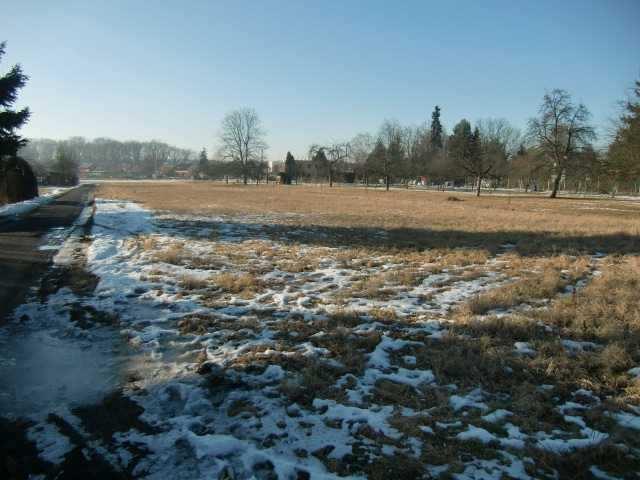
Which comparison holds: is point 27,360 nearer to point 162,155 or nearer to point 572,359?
point 572,359

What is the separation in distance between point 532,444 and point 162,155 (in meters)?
206

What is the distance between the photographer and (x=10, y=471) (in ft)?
9.52

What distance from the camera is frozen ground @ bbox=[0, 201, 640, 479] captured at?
3.06 m

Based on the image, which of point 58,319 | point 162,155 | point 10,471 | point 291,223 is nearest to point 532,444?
point 10,471

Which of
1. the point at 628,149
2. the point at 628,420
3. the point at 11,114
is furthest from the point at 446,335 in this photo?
the point at 628,149

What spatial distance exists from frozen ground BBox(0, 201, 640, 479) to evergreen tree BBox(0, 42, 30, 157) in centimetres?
1402

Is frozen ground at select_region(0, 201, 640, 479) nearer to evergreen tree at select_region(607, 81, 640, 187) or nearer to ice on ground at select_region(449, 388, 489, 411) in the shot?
ice on ground at select_region(449, 388, 489, 411)

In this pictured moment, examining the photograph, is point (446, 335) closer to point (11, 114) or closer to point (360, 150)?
point (11, 114)

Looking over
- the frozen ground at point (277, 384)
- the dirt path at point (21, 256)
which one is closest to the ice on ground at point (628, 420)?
the frozen ground at point (277, 384)

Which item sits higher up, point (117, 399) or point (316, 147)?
point (316, 147)

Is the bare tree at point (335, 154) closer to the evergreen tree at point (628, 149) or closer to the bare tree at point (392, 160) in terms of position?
the bare tree at point (392, 160)

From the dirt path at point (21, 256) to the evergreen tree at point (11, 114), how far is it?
11.5 ft

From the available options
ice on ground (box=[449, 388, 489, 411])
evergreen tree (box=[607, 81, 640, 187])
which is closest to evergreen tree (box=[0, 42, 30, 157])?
ice on ground (box=[449, 388, 489, 411])

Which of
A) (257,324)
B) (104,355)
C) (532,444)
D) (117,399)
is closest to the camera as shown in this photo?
(532,444)
